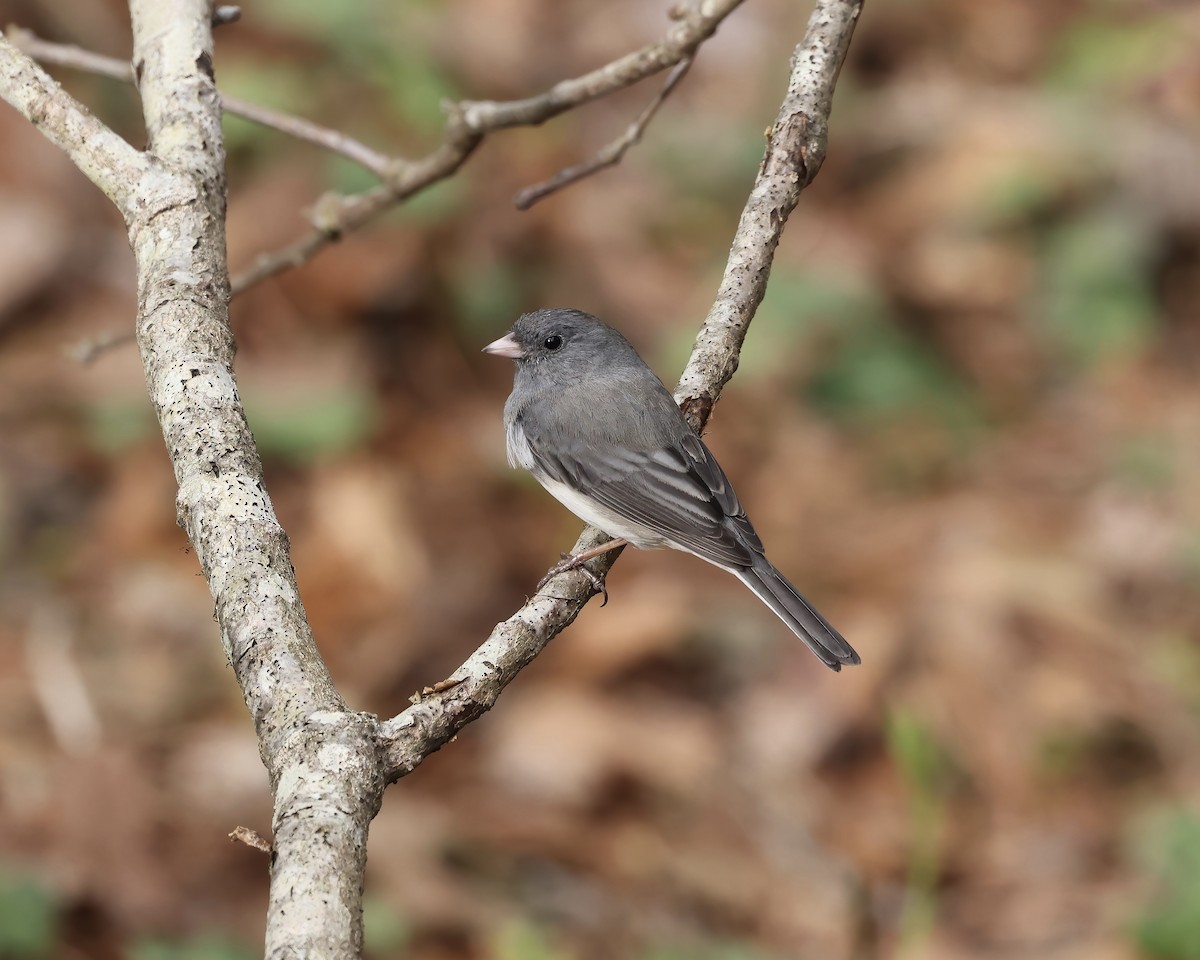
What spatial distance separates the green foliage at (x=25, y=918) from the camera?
320 centimetres

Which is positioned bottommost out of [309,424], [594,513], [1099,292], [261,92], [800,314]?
[594,513]

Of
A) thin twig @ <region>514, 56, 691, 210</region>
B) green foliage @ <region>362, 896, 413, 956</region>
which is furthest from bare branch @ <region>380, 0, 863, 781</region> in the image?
green foliage @ <region>362, 896, 413, 956</region>

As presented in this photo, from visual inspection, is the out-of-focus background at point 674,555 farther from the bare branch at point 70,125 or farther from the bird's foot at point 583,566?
the bare branch at point 70,125

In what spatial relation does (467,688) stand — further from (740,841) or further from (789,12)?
(789,12)

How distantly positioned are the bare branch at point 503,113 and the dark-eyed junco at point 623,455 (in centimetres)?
67

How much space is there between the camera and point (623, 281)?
6.18 metres

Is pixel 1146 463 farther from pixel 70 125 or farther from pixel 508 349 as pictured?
pixel 70 125

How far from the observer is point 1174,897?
3482mm

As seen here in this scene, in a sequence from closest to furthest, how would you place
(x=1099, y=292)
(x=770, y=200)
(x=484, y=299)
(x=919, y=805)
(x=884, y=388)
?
(x=770, y=200) → (x=919, y=805) → (x=484, y=299) → (x=884, y=388) → (x=1099, y=292)

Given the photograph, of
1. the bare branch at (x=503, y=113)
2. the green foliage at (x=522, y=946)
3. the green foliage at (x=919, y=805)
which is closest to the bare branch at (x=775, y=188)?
the bare branch at (x=503, y=113)

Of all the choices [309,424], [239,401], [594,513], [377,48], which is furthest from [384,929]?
[377,48]

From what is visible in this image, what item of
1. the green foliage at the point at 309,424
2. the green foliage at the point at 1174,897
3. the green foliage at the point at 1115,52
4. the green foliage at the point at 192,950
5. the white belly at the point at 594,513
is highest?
the green foliage at the point at 1115,52

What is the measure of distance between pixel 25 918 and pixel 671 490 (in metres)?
1.86

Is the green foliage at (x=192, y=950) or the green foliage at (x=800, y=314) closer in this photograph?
the green foliage at (x=192, y=950)
